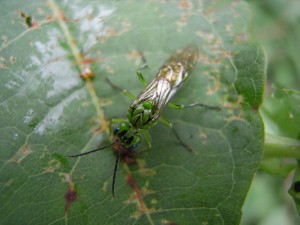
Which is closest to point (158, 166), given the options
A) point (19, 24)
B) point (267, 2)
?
point (19, 24)

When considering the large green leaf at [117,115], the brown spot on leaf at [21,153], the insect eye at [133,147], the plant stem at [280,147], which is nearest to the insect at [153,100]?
the insect eye at [133,147]

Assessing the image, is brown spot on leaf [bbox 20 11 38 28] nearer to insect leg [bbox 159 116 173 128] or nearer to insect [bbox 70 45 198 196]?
insect [bbox 70 45 198 196]

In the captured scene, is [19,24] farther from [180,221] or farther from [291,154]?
[291,154]

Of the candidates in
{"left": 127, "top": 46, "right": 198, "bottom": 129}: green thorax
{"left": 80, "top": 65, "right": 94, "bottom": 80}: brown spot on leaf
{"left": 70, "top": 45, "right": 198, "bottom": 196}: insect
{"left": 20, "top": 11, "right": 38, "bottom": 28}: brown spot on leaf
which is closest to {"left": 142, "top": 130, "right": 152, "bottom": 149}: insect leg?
{"left": 70, "top": 45, "right": 198, "bottom": 196}: insect

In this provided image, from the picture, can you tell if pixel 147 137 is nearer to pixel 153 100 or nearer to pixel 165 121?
pixel 165 121

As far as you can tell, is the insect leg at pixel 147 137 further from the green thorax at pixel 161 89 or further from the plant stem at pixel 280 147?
the plant stem at pixel 280 147

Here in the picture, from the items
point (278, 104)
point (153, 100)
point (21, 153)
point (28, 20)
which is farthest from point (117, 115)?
point (278, 104)

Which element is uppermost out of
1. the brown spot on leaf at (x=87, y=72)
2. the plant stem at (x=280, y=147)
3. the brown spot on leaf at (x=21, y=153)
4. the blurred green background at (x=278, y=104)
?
the brown spot on leaf at (x=87, y=72)
